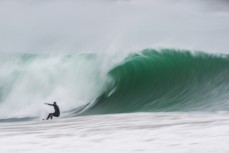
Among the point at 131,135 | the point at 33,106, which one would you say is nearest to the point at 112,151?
the point at 131,135

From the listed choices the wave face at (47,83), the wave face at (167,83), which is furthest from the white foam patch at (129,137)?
the wave face at (47,83)

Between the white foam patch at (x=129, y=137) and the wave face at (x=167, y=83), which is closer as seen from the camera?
the white foam patch at (x=129, y=137)

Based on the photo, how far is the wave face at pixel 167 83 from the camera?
13242 mm

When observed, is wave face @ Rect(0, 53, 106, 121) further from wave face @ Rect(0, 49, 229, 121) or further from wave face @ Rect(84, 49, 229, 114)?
wave face @ Rect(84, 49, 229, 114)

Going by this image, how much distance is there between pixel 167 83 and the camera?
51.4 ft

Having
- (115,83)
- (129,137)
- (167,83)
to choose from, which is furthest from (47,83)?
(129,137)

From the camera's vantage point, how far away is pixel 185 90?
14.6m

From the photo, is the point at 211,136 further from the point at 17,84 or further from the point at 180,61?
the point at 17,84

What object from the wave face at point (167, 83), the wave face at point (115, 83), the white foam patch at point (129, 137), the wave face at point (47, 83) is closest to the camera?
the white foam patch at point (129, 137)

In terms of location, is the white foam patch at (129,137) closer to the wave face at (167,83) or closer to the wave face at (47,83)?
the wave face at (167,83)

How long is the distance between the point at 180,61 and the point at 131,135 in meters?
11.6

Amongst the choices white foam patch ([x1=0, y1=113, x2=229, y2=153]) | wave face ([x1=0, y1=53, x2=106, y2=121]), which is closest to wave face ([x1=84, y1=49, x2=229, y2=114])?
wave face ([x1=0, y1=53, x2=106, y2=121])

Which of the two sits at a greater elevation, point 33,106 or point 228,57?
point 228,57

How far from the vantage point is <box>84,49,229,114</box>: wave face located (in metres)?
13.2
